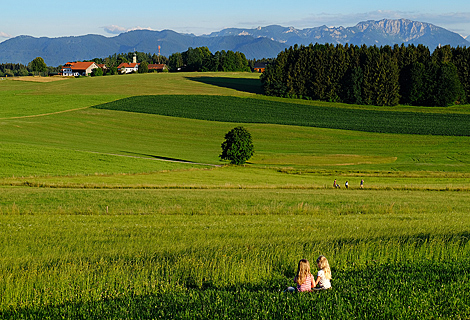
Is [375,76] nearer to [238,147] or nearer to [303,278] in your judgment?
[238,147]

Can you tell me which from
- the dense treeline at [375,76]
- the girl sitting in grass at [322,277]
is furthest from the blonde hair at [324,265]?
the dense treeline at [375,76]

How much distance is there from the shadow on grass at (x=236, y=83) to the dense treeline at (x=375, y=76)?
9.08m

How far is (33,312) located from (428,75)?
116239mm

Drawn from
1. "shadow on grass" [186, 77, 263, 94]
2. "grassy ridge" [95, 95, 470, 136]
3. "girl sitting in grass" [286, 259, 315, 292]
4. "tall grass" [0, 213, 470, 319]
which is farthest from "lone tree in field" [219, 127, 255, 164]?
"shadow on grass" [186, 77, 263, 94]

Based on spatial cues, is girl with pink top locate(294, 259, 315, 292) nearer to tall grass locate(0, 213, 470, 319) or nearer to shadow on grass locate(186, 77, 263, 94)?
tall grass locate(0, 213, 470, 319)

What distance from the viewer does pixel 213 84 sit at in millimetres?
140000

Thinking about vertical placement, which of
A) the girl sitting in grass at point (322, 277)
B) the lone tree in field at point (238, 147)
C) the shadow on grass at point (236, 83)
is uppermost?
the shadow on grass at point (236, 83)

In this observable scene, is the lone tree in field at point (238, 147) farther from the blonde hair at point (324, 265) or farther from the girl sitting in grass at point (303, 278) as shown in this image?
the girl sitting in grass at point (303, 278)

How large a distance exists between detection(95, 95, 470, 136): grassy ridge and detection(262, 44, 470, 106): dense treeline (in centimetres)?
1038

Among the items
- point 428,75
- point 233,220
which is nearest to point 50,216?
point 233,220

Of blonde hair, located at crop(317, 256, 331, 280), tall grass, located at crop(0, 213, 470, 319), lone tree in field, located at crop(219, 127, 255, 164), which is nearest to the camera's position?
tall grass, located at crop(0, 213, 470, 319)

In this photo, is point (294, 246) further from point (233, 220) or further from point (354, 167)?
point (354, 167)

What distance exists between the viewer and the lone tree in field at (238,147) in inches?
2232

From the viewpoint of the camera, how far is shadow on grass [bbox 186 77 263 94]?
132 metres
